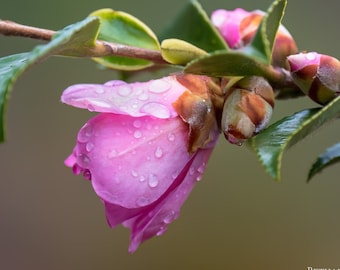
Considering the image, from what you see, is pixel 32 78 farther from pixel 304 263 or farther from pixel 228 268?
pixel 304 263

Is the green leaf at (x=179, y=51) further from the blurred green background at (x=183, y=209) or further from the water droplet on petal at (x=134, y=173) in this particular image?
the blurred green background at (x=183, y=209)

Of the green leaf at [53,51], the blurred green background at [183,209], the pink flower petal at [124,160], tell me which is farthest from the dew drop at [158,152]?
the blurred green background at [183,209]

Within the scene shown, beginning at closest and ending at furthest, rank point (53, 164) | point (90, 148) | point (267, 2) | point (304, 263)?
point (90, 148)
point (304, 263)
point (267, 2)
point (53, 164)

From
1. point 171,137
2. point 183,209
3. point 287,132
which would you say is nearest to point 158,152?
point 171,137

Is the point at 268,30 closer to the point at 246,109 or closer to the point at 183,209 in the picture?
the point at 246,109

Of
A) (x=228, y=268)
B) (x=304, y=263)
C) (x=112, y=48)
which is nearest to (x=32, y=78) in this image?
(x=228, y=268)
